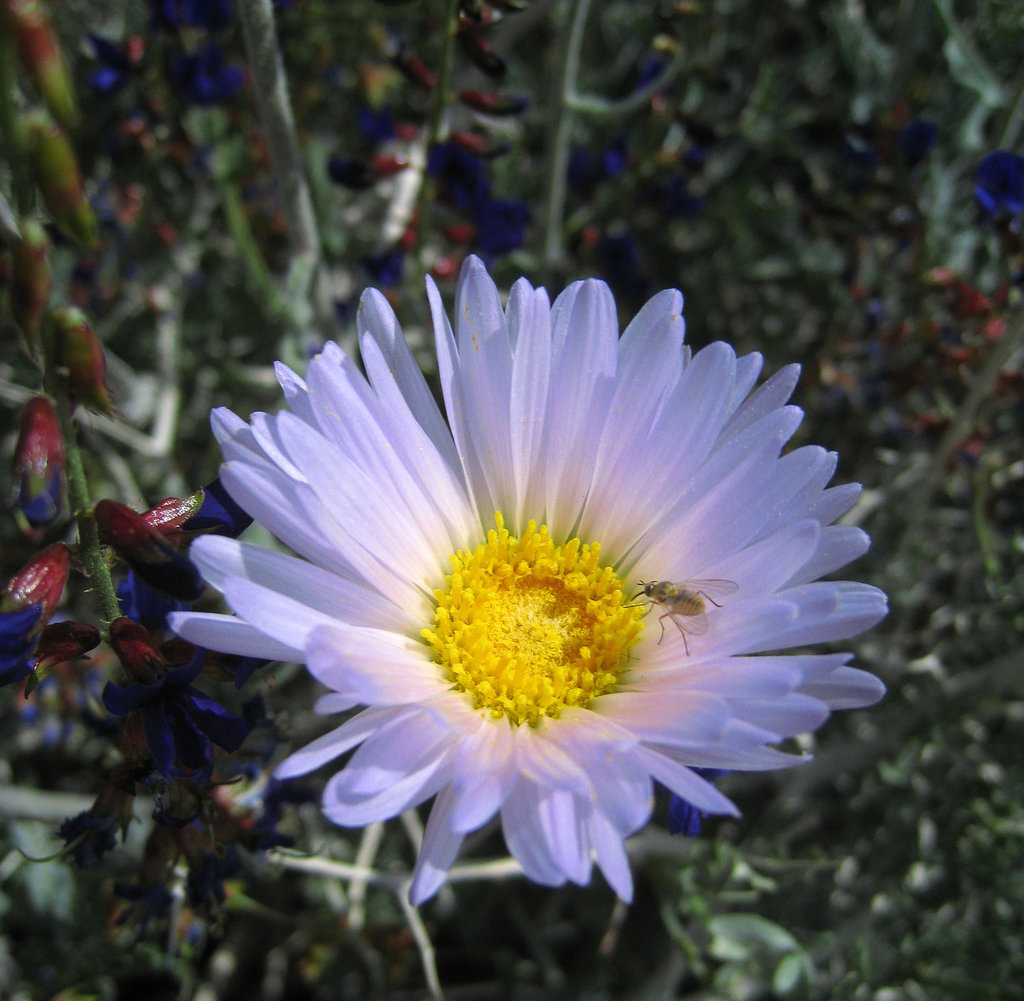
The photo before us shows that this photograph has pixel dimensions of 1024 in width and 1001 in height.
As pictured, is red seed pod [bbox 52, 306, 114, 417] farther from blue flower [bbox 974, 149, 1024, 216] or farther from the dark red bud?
blue flower [bbox 974, 149, 1024, 216]

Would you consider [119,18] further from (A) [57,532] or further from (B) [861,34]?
(B) [861,34]

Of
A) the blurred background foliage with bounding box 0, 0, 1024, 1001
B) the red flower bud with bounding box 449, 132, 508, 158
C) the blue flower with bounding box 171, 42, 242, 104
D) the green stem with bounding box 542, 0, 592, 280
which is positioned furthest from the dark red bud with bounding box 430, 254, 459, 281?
the blue flower with bounding box 171, 42, 242, 104

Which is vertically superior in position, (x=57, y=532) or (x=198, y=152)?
(x=198, y=152)

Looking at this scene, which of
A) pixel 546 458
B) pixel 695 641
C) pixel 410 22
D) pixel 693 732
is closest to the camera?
pixel 693 732

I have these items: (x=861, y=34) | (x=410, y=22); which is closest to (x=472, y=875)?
(x=861, y=34)

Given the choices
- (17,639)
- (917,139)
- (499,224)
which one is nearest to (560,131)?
(499,224)

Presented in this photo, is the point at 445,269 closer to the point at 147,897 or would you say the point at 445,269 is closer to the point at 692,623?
the point at 692,623

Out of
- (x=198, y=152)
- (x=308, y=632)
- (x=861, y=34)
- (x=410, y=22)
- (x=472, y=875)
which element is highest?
(x=861, y=34)
